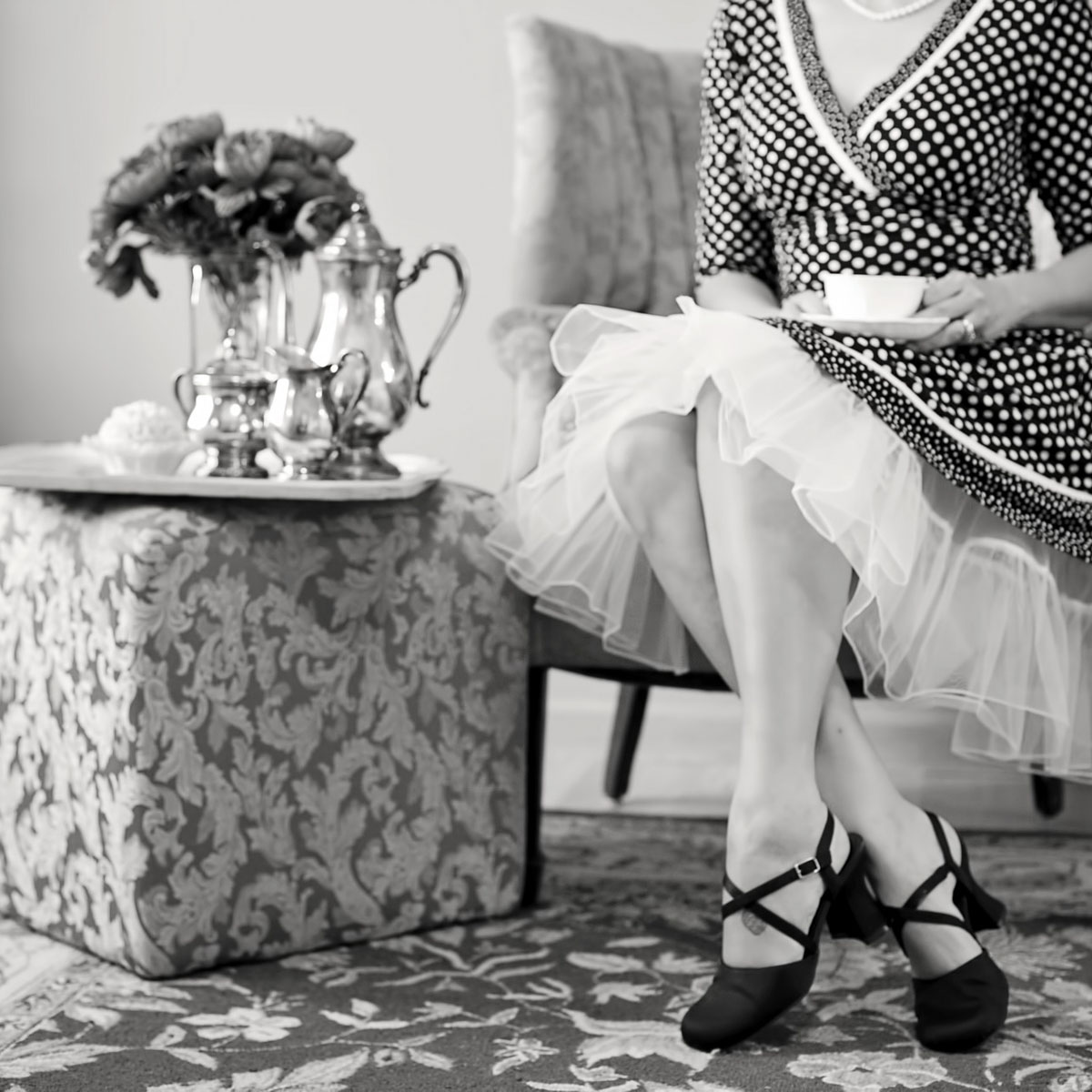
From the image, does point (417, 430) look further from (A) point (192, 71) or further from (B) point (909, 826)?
(B) point (909, 826)

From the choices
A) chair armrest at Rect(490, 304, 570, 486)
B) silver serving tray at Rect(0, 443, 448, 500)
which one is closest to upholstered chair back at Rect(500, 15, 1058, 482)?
chair armrest at Rect(490, 304, 570, 486)

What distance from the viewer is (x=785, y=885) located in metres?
1.35

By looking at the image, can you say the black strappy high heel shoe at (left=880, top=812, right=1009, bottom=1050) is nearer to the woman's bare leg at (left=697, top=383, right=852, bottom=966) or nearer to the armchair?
the woman's bare leg at (left=697, top=383, right=852, bottom=966)

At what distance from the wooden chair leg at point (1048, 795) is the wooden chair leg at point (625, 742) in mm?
567

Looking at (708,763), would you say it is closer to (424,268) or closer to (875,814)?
(424,268)

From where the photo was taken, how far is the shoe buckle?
53.2 inches

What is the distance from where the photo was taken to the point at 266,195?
180 centimetres

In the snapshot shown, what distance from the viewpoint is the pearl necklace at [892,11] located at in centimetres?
172

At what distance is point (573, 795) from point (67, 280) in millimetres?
1248

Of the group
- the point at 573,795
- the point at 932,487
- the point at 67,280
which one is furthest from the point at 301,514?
the point at 67,280

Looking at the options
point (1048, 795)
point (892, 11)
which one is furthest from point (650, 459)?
point (1048, 795)

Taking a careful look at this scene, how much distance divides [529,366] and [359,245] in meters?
0.25

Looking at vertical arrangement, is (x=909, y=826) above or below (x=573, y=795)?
above

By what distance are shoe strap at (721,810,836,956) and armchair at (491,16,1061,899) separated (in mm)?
893
